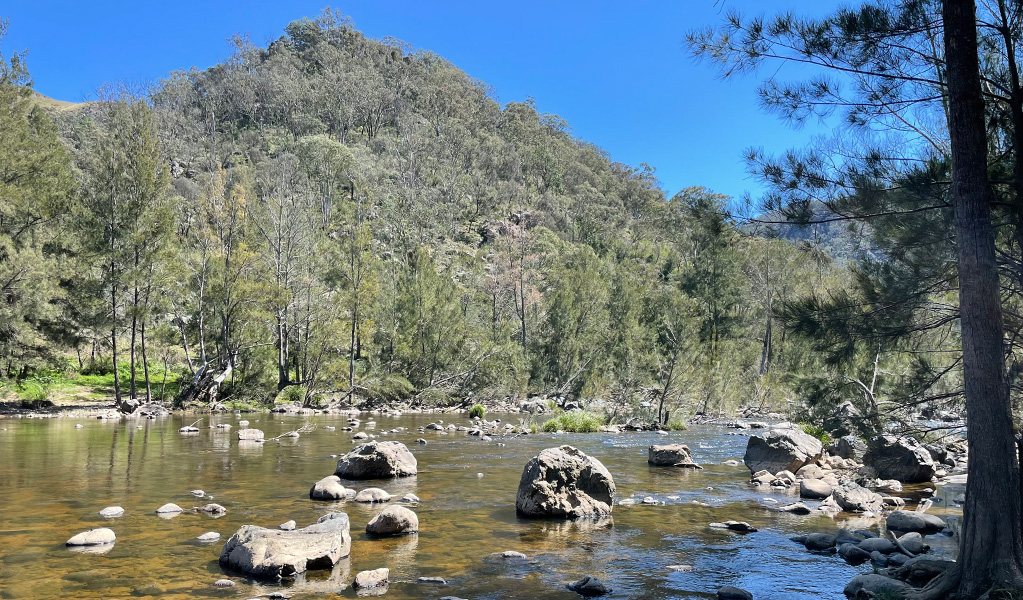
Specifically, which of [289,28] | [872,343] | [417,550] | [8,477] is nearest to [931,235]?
[872,343]

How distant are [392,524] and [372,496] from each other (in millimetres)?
2336

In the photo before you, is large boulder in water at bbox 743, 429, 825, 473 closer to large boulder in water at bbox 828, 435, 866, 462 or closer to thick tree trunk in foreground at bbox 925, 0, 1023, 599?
large boulder in water at bbox 828, 435, 866, 462

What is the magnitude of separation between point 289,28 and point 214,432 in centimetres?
11134

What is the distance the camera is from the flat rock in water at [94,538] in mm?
7531

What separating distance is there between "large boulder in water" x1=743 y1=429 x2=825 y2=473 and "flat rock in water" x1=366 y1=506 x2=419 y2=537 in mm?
9445

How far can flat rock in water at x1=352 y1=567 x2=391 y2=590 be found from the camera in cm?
630

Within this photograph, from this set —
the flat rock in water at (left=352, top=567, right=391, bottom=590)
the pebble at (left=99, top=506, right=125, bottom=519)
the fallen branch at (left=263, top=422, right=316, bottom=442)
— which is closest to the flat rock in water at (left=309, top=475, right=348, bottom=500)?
the pebble at (left=99, top=506, right=125, bottom=519)

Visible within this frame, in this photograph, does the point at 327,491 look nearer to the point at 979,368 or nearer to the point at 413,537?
the point at 413,537

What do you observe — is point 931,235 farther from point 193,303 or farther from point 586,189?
point 586,189

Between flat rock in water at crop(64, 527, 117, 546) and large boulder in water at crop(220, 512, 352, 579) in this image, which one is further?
flat rock in water at crop(64, 527, 117, 546)

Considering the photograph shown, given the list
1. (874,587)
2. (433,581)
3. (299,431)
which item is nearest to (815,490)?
(874,587)

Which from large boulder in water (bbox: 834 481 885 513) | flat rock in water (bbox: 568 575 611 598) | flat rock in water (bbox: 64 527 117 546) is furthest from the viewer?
large boulder in water (bbox: 834 481 885 513)

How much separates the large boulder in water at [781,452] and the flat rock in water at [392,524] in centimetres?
945

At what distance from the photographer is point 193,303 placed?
104ft
